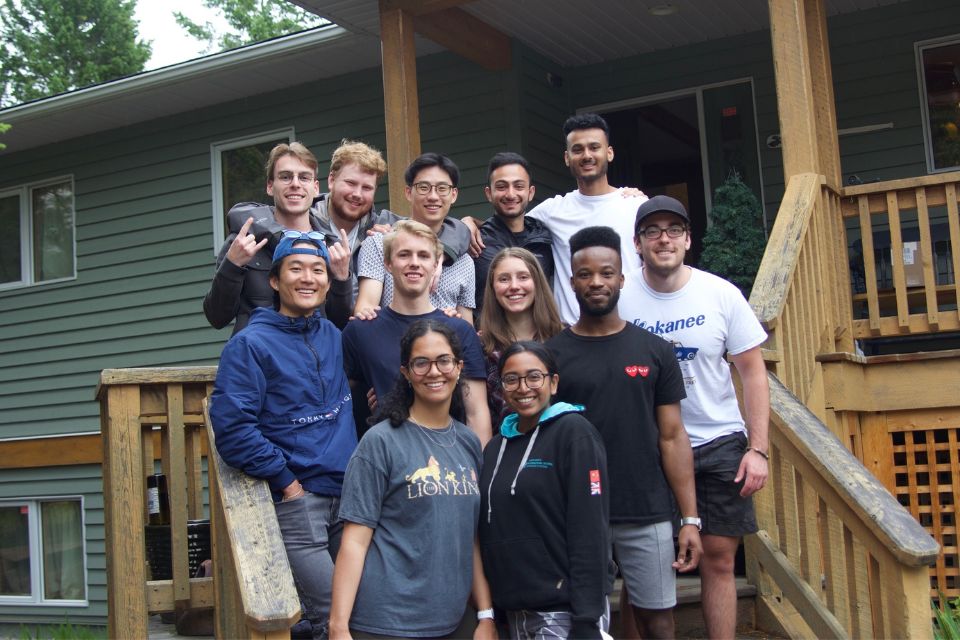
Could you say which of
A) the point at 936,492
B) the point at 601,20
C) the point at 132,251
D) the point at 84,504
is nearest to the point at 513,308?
the point at 936,492

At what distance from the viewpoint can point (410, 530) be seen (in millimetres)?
3104

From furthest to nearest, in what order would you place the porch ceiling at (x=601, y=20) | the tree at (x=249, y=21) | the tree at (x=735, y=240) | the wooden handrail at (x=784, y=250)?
Result: the tree at (x=249, y=21)
the porch ceiling at (x=601, y=20)
the tree at (x=735, y=240)
the wooden handrail at (x=784, y=250)

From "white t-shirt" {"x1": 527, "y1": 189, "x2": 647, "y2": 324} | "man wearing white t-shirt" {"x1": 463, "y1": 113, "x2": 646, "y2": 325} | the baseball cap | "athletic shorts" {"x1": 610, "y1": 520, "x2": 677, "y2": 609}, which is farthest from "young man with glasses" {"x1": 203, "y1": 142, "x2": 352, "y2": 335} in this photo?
"athletic shorts" {"x1": 610, "y1": 520, "x2": 677, "y2": 609}

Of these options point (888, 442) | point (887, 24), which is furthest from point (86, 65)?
point (888, 442)

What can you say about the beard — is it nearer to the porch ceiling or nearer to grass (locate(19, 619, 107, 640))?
the porch ceiling

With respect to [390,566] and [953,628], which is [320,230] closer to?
[390,566]

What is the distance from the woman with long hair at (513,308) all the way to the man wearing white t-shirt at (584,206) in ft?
1.95

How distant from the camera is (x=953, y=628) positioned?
15.0 feet

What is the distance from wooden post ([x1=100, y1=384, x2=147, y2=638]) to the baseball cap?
3.27 ft

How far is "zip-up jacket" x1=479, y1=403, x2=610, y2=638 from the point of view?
302 centimetres

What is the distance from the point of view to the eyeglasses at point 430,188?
436cm

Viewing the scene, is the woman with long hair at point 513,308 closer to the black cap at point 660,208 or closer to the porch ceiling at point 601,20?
the black cap at point 660,208

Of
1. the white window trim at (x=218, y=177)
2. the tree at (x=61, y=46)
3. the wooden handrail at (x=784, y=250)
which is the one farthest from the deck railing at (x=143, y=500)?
the tree at (x=61, y=46)

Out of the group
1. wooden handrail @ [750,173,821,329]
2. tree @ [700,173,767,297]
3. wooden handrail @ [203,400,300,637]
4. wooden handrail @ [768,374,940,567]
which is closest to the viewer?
wooden handrail @ [203,400,300,637]
